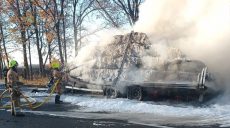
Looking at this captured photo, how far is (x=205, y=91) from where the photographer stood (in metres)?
13.2

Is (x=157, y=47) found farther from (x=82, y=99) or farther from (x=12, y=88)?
(x=12, y=88)

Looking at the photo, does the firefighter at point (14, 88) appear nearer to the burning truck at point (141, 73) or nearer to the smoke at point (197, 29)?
the burning truck at point (141, 73)

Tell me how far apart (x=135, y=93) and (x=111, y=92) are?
3.90 feet

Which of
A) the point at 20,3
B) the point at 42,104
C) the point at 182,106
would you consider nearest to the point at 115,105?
the point at 182,106

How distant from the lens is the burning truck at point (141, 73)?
44.4ft

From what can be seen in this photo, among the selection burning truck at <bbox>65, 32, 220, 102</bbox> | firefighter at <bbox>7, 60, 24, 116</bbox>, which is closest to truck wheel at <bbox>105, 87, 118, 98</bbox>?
burning truck at <bbox>65, 32, 220, 102</bbox>

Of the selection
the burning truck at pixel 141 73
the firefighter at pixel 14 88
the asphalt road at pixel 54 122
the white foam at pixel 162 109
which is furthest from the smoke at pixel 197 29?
the firefighter at pixel 14 88

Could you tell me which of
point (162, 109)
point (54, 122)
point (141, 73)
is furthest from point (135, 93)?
point (54, 122)

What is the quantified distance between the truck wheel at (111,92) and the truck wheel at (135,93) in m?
0.62

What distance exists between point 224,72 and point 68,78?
6687 millimetres

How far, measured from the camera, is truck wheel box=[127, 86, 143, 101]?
1464 cm

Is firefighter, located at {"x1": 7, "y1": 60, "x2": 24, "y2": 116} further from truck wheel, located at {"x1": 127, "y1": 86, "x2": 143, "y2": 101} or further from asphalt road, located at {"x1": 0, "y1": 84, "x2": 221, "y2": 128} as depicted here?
truck wheel, located at {"x1": 127, "y1": 86, "x2": 143, "y2": 101}

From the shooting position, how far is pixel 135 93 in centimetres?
1487

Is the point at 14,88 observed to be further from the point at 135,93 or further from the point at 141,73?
the point at 141,73
